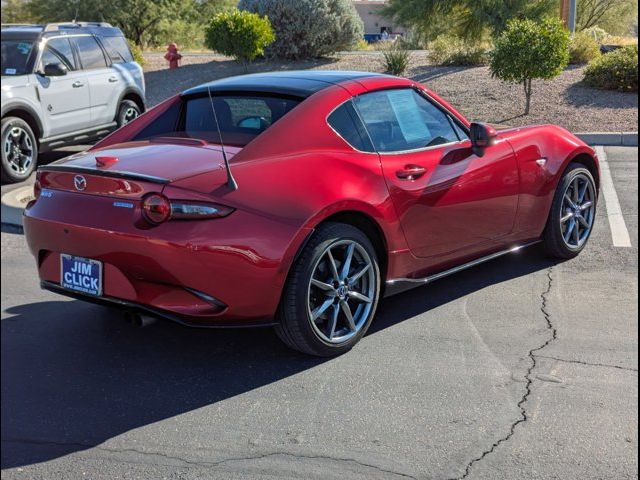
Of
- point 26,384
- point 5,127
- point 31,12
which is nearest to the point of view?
point 26,384

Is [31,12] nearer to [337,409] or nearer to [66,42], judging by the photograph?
[66,42]

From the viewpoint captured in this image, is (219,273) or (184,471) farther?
(219,273)

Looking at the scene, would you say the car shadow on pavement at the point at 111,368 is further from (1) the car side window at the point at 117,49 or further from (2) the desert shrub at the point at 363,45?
(2) the desert shrub at the point at 363,45

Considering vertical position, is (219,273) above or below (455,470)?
above

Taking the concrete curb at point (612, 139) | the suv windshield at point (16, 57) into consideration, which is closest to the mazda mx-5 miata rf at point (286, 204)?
the suv windshield at point (16, 57)

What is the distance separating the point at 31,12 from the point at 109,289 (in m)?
21.7

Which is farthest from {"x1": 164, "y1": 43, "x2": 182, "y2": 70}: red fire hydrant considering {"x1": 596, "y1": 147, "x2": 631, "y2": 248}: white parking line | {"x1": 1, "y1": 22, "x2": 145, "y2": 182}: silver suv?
{"x1": 596, "y1": 147, "x2": 631, "y2": 248}: white parking line

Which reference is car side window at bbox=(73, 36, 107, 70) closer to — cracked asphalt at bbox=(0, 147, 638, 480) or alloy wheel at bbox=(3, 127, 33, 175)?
alloy wheel at bbox=(3, 127, 33, 175)

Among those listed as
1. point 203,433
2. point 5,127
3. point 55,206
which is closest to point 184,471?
point 203,433

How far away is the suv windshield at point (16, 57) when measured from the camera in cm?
1055

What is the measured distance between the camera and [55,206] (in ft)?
14.4

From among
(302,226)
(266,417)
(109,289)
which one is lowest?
(266,417)

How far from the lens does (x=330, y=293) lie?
4523 millimetres

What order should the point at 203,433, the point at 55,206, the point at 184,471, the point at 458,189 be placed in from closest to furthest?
1. the point at 184,471
2. the point at 203,433
3. the point at 55,206
4. the point at 458,189
